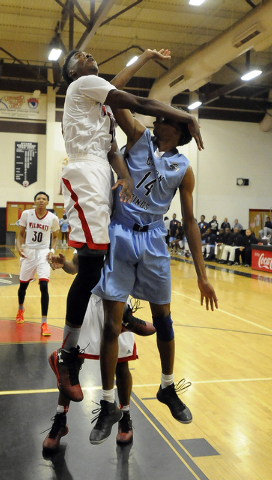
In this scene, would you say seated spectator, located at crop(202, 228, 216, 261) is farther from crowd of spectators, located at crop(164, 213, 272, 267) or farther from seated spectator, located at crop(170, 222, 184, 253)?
seated spectator, located at crop(170, 222, 184, 253)

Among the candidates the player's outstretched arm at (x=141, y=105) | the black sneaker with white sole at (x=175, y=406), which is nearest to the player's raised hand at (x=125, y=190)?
the player's outstretched arm at (x=141, y=105)

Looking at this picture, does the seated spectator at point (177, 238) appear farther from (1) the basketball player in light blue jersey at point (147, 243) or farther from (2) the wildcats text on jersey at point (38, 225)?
(1) the basketball player in light blue jersey at point (147, 243)

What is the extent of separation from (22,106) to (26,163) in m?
2.56

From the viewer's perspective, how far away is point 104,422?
2621 mm

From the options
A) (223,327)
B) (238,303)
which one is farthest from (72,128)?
(238,303)

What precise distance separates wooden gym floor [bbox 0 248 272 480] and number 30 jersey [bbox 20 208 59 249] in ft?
3.87

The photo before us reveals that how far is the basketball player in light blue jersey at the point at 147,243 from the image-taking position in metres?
2.69

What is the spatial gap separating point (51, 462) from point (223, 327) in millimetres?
4599

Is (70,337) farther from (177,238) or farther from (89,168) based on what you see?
(177,238)

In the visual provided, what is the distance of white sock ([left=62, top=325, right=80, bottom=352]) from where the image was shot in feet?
9.77

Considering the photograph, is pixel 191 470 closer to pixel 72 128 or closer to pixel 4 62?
pixel 72 128

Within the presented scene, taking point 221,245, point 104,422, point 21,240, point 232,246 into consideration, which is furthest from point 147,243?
point 221,245

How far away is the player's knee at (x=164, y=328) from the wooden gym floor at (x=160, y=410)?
0.83 meters

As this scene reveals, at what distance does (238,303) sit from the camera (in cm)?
927
